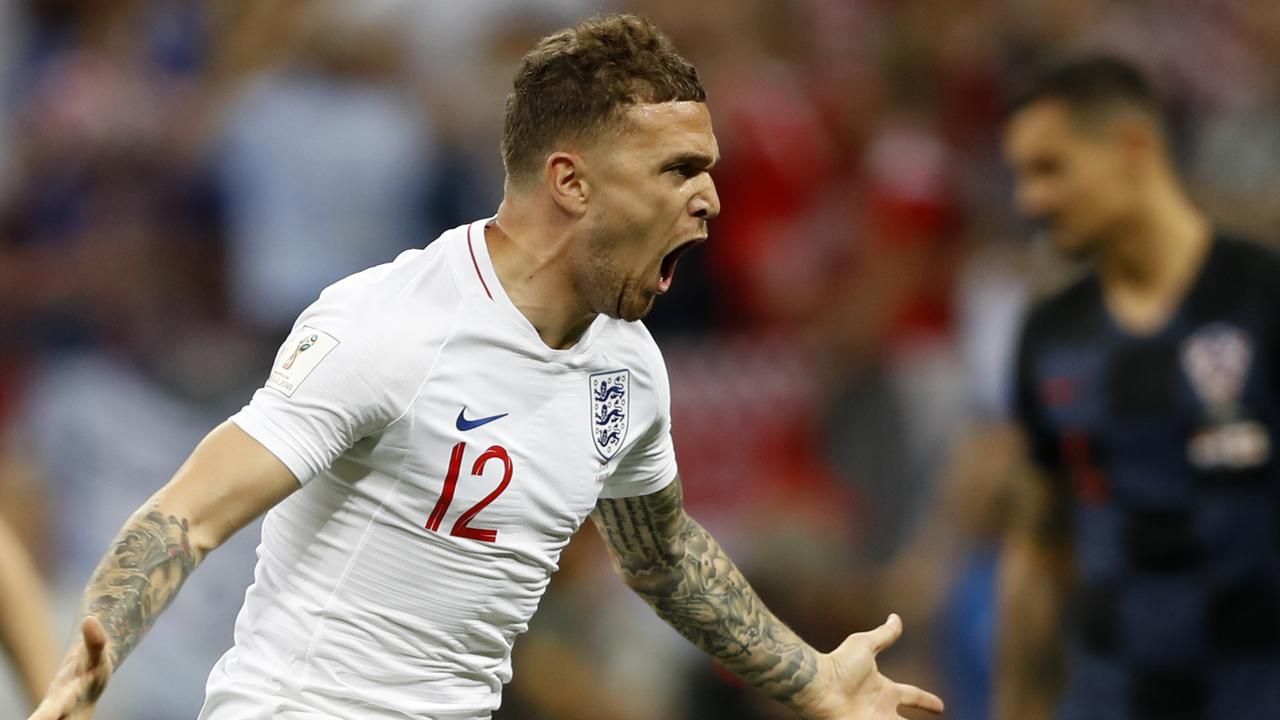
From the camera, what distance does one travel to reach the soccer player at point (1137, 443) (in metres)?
5.48

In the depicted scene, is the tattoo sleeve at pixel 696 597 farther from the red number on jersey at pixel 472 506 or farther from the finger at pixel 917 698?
the red number on jersey at pixel 472 506

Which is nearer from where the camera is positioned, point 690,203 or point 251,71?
point 690,203

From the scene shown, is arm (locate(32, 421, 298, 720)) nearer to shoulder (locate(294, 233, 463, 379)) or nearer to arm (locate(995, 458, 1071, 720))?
shoulder (locate(294, 233, 463, 379))

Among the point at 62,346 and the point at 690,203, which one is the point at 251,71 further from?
the point at 690,203

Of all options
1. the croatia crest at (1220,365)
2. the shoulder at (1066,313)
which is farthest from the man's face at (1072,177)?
the croatia crest at (1220,365)

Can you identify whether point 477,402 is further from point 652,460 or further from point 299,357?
point 652,460

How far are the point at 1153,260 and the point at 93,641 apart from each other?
3.67 meters

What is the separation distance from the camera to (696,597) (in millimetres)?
4207

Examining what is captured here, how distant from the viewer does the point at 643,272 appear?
3.76 metres

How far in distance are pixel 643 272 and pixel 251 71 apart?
18.3 feet

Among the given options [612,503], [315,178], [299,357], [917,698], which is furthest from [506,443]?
[315,178]

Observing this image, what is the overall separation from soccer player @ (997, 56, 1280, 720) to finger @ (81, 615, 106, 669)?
337 cm

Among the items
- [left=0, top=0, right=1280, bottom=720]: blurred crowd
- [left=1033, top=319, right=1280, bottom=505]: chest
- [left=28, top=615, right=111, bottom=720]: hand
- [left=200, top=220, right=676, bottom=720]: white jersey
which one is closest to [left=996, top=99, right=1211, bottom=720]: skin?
[left=1033, top=319, right=1280, bottom=505]: chest

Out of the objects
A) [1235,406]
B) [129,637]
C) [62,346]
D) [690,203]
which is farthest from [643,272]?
[62,346]
